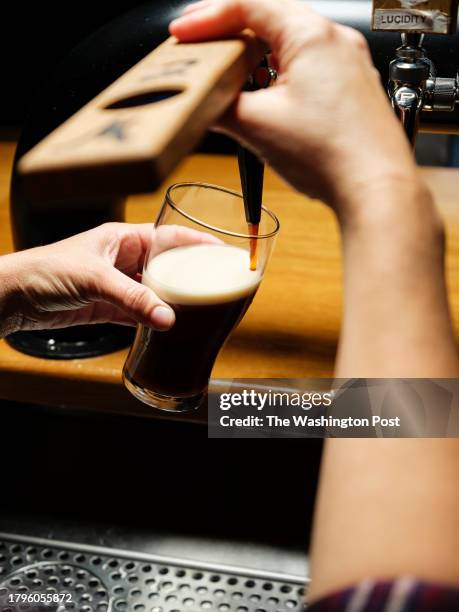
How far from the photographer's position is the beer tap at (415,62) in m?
0.85

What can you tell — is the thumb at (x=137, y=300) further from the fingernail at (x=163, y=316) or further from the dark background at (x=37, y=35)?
the dark background at (x=37, y=35)

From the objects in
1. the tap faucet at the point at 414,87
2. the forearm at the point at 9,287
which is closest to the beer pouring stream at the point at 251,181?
the tap faucet at the point at 414,87

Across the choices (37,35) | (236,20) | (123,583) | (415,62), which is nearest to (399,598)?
(236,20)

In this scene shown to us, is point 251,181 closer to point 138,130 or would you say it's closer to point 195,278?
point 195,278

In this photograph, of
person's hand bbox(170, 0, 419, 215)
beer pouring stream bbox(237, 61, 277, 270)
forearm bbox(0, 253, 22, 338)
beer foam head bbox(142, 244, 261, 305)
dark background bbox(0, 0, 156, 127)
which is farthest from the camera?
dark background bbox(0, 0, 156, 127)

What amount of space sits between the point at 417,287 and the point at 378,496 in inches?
5.4

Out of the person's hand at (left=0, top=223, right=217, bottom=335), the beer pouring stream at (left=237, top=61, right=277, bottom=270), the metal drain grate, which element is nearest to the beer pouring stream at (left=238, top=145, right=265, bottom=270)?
the beer pouring stream at (left=237, top=61, right=277, bottom=270)

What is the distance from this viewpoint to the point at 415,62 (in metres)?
0.92

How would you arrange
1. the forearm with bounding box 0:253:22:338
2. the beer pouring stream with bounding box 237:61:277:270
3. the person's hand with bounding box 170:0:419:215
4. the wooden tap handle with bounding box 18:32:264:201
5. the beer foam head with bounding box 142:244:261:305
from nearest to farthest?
the wooden tap handle with bounding box 18:32:264:201, the person's hand with bounding box 170:0:419:215, the beer pouring stream with bounding box 237:61:277:270, the beer foam head with bounding box 142:244:261:305, the forearm with bounding box 0:253:22:338

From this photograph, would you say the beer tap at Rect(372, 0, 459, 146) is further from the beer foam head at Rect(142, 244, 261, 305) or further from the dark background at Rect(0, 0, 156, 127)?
the dark background at Rect(0, 0, 156, 127)

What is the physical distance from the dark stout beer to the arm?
0.32 metres

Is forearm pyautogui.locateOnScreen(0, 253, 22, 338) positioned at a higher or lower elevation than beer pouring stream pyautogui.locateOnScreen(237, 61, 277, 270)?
lower

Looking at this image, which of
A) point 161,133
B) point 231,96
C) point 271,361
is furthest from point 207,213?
point 161,133

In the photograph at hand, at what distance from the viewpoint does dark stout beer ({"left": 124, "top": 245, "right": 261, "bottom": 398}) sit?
0.91 m
